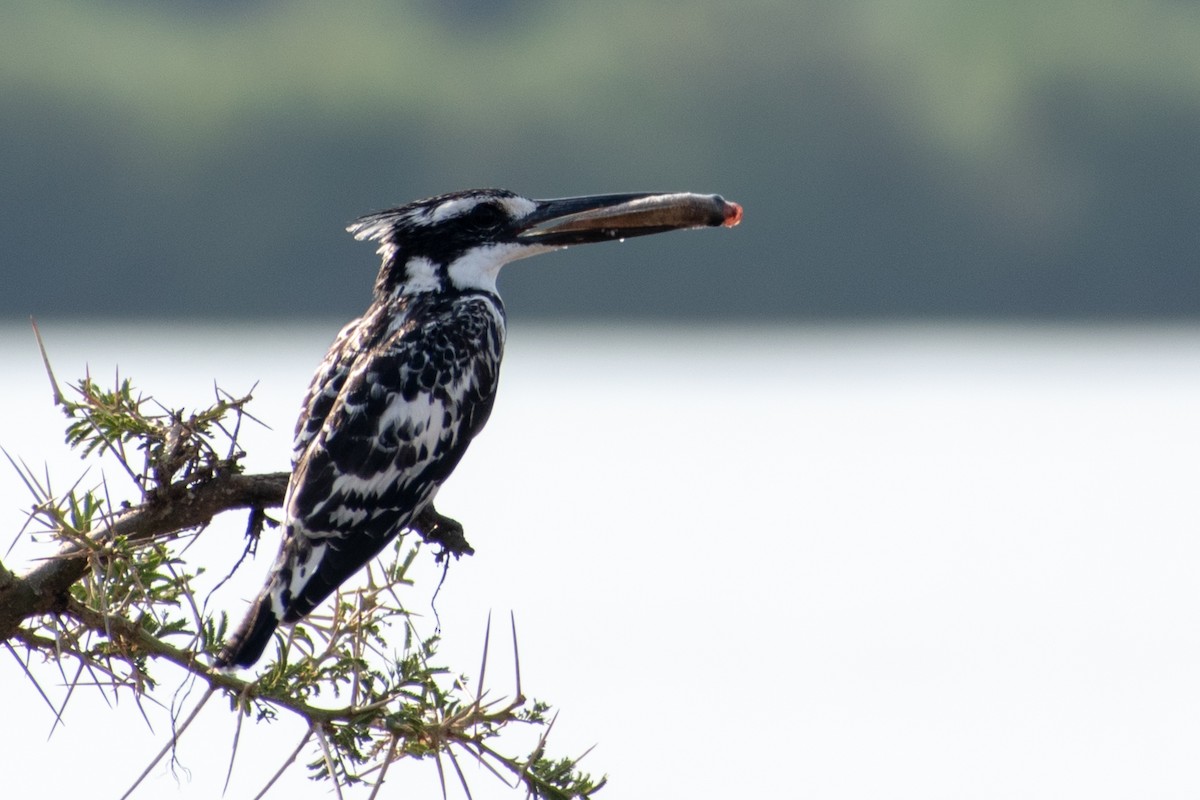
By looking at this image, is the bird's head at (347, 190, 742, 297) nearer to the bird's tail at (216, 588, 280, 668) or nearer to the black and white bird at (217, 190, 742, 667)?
the black and white bird at (217, 190, 742, 667)

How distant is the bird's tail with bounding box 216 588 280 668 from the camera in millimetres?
3816

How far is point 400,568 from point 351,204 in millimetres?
19041

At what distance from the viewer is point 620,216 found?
5184 millimetres

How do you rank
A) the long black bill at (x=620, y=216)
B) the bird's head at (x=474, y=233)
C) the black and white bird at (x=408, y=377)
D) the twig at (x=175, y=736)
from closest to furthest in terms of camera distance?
the twig at (x=175, y=736) < the black and white bird at (x=408, y=377) < the long black bill at (x=620, y=216) < the bird's head at (x=474, y=233)

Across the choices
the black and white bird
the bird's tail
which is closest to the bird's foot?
the black and white bird

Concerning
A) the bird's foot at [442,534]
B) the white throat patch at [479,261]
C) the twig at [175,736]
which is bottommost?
the twig at [175,736]

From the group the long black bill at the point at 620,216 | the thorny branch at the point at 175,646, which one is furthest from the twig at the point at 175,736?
the long black bill at the point at 620,216

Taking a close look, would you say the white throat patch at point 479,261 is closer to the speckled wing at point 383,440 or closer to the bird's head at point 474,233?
the bird's head at point 474,233

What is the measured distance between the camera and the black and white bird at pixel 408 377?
4254 millimetres

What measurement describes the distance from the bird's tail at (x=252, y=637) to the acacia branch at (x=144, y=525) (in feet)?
0.70

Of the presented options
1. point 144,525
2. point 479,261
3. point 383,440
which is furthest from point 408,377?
point 144,525

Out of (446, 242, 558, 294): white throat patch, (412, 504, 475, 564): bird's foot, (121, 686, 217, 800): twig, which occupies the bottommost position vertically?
(121, 686, 217, 800): twig

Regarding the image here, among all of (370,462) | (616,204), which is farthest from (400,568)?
(616,204)

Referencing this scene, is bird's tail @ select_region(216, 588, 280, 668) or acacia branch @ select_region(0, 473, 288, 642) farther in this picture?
bird's tail @ select_region(216, 588, 280, 668)
